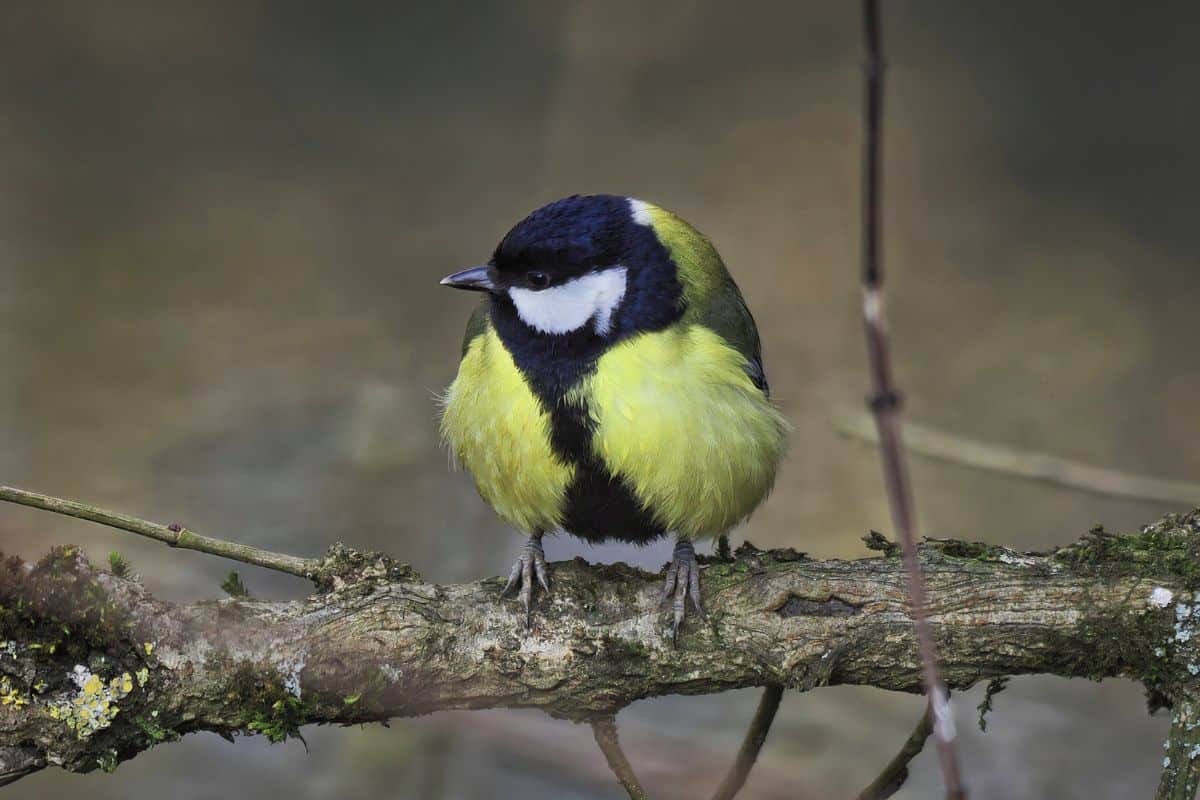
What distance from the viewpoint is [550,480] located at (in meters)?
2.50

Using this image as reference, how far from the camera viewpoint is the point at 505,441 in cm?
251

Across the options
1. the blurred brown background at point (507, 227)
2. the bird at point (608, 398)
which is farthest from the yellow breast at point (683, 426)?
the blurred brown background at point (507, 227)

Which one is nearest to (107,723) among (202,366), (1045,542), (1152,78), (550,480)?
(550,480)

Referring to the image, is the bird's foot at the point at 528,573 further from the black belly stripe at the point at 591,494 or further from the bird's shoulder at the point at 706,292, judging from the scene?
the bird's shoulder at the point at 706,292

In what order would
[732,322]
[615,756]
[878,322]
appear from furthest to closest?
[732,322]
[615,756]
[878,322]

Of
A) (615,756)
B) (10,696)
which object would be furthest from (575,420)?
(10,696)

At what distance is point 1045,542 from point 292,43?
404cm

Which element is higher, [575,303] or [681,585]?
[575,303]

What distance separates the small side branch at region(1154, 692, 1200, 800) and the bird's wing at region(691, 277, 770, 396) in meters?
1.02

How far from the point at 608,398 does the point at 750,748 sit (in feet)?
2.28

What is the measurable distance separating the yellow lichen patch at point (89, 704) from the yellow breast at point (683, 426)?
941mm

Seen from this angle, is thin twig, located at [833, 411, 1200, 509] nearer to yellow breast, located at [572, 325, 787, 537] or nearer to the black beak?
yellow breast, located at [572, 325, 787, 537]

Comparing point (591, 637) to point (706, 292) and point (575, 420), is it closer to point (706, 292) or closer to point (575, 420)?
point (575, 420)

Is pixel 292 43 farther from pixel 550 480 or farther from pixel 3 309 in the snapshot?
pixel 550 480
